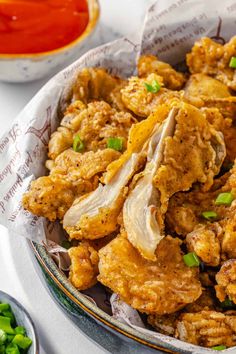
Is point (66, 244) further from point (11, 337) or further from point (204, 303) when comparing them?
point (204, 303)

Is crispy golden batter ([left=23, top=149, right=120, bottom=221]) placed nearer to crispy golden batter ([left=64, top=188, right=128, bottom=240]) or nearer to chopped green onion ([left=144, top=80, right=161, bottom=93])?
crispy golden batter ([left=64, top=188, right=128, bottom=240])

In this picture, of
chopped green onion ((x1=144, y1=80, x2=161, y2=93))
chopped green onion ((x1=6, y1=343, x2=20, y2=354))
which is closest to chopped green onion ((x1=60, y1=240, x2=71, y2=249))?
chopped green onion ((x1=6, y1=343, x2=20, y2=354))

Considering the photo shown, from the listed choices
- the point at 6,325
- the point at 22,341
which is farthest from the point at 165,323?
the point at 6,325

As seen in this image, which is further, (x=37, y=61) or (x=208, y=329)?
(x=37, y=61)

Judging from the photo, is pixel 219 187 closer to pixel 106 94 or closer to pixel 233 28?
pixel 106 94

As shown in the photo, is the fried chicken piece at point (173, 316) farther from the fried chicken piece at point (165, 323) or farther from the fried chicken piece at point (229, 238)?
the fried chicken piece at point (229, 238)

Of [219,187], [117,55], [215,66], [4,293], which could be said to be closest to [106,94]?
[117,55]
